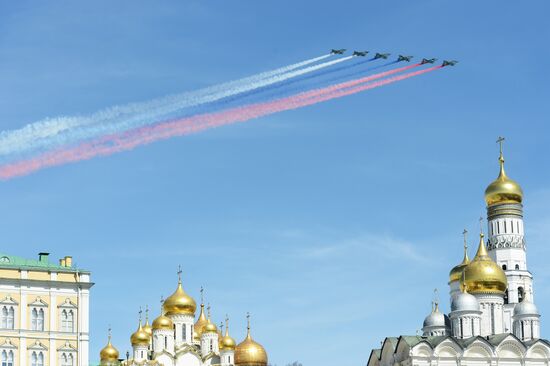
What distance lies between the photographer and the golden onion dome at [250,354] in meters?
102

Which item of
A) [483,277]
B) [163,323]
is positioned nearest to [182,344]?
[163,323]

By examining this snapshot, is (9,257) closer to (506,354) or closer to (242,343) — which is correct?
(242,343)

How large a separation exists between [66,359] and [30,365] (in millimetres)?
2340

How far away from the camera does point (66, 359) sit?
285ft

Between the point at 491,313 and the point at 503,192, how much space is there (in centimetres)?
1164

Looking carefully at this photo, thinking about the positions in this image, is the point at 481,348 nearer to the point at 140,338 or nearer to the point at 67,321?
the point at 140,338

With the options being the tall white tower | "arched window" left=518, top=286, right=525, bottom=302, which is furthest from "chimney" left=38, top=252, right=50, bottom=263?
"arched window" left=518, top=286, right=525, bottom=302

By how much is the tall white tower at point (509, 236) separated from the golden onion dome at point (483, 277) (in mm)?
5118

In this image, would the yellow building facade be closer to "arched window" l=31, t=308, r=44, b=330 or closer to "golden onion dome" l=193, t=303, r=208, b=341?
"arched window" l=31, t=308, r=44, b=330

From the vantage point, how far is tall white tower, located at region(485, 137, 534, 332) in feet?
335

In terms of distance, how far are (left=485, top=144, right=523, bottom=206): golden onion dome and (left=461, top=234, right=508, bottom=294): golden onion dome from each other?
25.1ft

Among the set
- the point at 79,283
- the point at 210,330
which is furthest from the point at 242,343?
the point at 79,283

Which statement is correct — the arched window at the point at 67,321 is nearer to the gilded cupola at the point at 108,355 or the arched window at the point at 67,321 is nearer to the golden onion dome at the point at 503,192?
the gilded cupola at the point at 108,355

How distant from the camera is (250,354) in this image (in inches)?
4016
